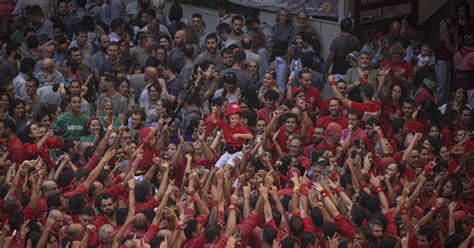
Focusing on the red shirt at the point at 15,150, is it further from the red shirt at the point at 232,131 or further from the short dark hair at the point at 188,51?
the short dark hair at the point at 188,51

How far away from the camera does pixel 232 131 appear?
18.9 metres

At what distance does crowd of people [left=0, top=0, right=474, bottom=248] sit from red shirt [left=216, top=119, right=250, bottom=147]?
0.02 meters

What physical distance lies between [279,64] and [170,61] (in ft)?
5.41

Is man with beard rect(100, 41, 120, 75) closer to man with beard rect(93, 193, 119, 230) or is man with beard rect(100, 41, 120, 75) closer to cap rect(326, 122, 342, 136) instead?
cap rect(326, 122, 342, 136)

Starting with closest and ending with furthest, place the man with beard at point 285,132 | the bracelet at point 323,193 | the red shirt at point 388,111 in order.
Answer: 1. the bracelet at point 323,193
2. the man with beard at point 285,132
3. the red shirt at point 388,111

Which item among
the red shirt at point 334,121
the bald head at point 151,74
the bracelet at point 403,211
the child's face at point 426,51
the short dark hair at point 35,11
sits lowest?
the bracelet at point 403,211

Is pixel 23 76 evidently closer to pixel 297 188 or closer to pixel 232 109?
pixel 232 109

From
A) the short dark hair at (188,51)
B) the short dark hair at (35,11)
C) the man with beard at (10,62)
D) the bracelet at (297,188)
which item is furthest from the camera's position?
the short dark hair at (35,11)

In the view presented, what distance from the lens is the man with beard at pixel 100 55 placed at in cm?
2195

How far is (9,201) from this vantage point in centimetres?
1630

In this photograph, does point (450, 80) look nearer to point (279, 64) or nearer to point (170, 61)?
point (279, 64)

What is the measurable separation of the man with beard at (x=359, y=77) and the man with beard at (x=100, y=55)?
383 centimetres

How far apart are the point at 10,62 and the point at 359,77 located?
519cm

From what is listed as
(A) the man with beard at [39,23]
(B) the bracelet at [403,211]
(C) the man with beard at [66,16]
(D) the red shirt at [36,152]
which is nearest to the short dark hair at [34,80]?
(D) the red shirt at [36,152]
